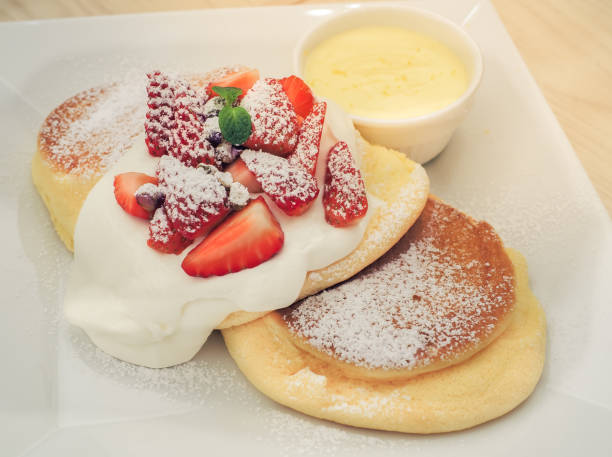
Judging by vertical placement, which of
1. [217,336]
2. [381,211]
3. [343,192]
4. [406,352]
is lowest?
[217,336]

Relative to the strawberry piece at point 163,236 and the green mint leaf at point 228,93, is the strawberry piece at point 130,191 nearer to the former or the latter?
the strawberry piece at point 163,236

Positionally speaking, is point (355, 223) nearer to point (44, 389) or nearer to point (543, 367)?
point (543, 367)

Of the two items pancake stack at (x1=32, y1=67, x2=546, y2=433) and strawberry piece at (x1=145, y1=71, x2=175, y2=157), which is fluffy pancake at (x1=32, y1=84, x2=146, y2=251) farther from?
strawberry piece at (x1=145, y1=71, x2=175, y2=157)

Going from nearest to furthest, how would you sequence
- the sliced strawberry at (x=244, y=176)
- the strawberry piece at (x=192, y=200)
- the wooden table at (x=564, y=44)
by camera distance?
the strawberry piece at (x=192, y=200)
the sliced strawberry at (x=244, y=176)
the wooden table at (x=564, y=44)

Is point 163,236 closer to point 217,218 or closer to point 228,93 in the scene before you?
point 217,218

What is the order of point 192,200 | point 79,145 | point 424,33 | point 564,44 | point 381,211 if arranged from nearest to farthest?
1. point 192,200
2. point 381,211
3. point 79,145
4. point 424,33
5. point 564,44

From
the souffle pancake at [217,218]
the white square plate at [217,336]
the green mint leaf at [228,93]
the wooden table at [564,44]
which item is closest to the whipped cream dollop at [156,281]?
the souffle pancake at [217,218]

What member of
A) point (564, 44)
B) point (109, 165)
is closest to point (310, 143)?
point (109, 165)

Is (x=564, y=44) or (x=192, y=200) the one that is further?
(x=564, y=44)
